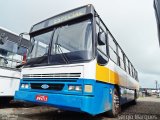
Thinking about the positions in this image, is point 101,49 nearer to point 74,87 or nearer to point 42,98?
point 74,87

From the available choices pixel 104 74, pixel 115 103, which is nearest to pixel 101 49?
pixel 104 74

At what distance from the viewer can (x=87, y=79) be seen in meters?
5.03

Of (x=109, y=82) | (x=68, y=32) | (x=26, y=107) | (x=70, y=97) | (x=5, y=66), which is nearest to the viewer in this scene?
(x=70, y=97)

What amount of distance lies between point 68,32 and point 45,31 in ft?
3.08

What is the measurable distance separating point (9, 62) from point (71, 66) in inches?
147

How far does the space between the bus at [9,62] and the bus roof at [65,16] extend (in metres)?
1.14

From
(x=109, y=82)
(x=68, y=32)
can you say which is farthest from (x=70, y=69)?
(x=109, y=82)

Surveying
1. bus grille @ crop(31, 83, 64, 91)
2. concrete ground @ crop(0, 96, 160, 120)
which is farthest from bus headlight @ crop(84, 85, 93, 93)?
concrete ground @ crop(0, 96, 160, 120)

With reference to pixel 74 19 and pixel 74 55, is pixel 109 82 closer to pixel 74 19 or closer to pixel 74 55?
pixel 74 55

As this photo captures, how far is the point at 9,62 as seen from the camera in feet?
26.6

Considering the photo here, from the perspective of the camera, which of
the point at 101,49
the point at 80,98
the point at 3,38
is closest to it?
the point at 80,98

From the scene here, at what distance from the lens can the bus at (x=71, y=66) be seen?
5.05m

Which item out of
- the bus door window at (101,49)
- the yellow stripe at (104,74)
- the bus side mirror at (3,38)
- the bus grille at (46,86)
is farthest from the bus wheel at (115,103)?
the bus side mirror at (3,38)

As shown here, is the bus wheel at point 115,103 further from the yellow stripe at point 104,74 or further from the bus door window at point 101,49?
the bus door window at point 101,49
